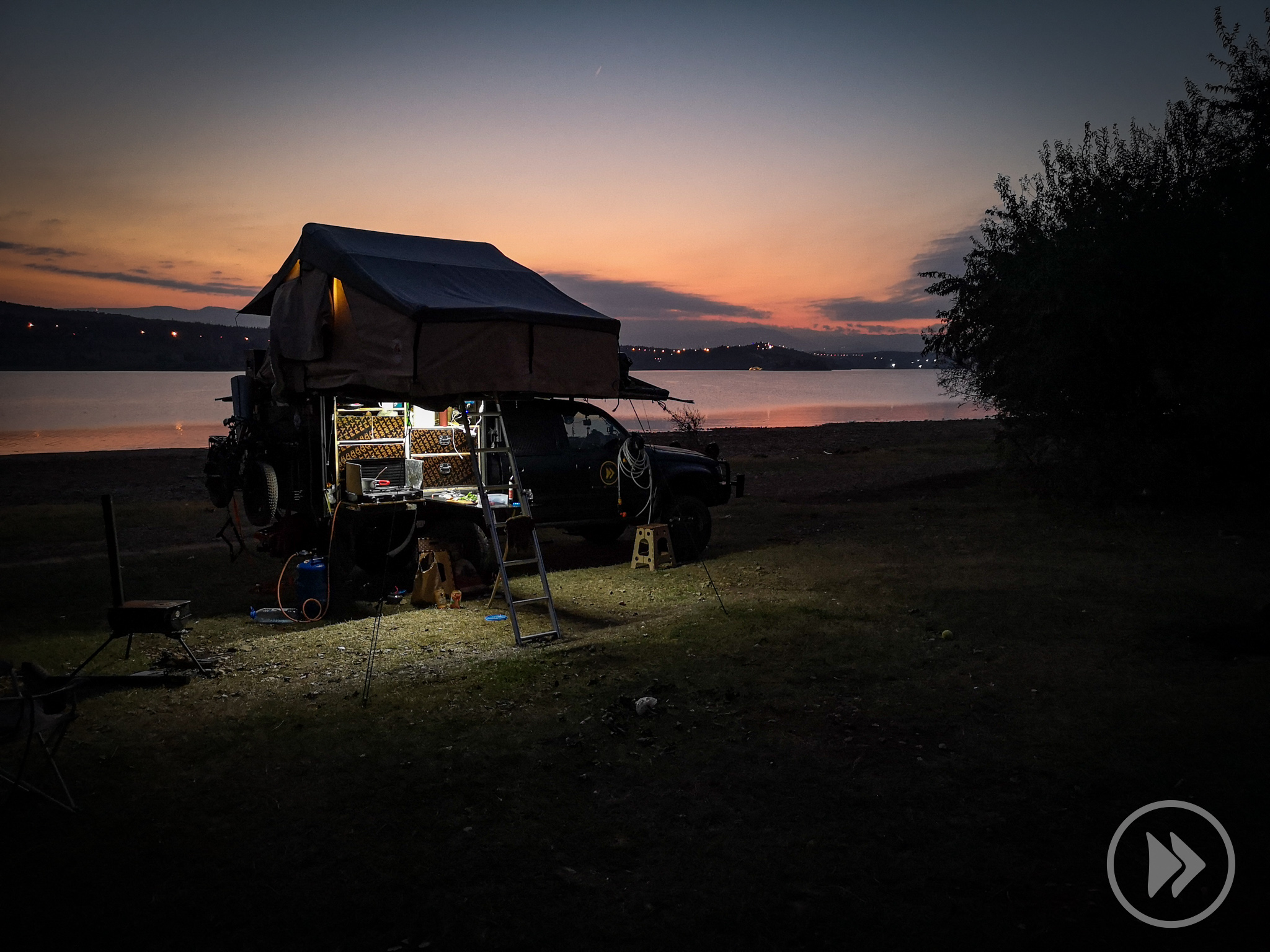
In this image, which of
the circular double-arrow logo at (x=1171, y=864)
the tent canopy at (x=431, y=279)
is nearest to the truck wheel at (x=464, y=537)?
the tent canopy at (x=431, y=279)

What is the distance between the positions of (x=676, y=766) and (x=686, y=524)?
6374mm

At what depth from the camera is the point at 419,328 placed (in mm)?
7480

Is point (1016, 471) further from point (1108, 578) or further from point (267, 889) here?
point (267, 889)

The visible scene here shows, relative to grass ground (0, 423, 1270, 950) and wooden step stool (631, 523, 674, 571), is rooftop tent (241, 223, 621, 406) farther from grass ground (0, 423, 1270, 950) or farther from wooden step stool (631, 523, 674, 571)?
grass ground (0, 423, 1270, 950)

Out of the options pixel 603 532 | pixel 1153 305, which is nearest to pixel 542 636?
pixel 603 532

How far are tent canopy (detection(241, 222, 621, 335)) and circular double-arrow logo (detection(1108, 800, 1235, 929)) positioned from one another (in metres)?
6.14

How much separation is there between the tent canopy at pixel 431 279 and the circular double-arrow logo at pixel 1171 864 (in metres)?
6.14

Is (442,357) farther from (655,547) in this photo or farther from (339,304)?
(655,547)

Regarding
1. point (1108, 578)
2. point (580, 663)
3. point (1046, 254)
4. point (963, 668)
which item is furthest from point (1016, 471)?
point (580, 663)

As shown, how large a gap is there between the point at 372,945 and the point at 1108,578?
8240 millimetres

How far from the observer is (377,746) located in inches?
193

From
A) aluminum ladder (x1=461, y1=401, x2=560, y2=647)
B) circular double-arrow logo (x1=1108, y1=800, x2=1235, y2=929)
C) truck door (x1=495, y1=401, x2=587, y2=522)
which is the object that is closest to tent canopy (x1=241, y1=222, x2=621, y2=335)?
aluminum ladder (x1=461, y1=401, x2=560, y2=647)

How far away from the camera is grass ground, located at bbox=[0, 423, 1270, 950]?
10.8ft

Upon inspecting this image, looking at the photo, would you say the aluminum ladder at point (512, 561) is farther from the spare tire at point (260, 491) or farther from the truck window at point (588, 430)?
the spare tire at point (260, 491)
